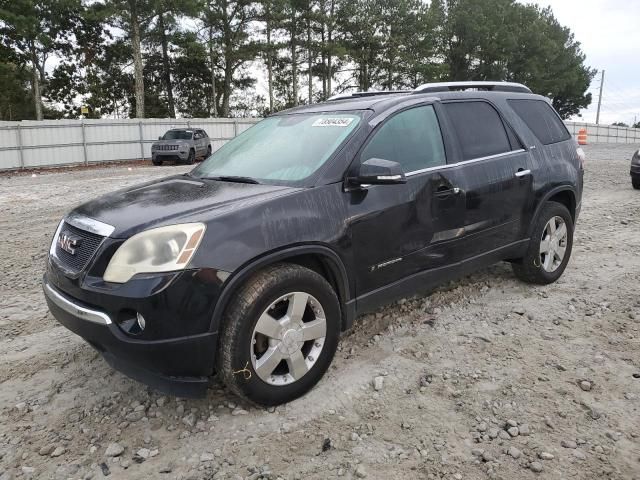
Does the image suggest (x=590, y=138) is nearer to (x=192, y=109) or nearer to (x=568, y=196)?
(x=192, y=109)

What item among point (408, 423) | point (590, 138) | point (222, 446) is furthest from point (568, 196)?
point (590, 138)

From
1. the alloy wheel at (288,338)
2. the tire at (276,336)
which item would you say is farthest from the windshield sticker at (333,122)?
the alloy wheel at (288,338)

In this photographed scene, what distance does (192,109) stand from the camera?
142 feet

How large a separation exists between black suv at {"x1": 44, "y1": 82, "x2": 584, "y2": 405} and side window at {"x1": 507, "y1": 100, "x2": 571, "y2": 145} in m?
0.13

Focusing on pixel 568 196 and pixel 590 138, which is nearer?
pixel 568 196

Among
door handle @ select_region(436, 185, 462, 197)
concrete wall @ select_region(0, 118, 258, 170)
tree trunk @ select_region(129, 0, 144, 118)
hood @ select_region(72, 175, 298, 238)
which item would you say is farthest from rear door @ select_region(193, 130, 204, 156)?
door handle @ select_region(436, 185, 462, 197)

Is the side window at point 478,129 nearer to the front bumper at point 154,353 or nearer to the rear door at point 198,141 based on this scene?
the front bumper at point 154,353

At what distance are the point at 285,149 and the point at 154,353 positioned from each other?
170 cm

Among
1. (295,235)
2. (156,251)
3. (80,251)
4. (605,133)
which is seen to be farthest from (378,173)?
(605,133)

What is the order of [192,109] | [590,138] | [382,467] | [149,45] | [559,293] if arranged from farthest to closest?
1. [192,109]
2. [590,138]
3. [149,45]
4. [559,293]
5. [382,467]

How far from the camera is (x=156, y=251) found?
8.42 feet

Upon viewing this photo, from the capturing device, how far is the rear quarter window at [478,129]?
13.0ft

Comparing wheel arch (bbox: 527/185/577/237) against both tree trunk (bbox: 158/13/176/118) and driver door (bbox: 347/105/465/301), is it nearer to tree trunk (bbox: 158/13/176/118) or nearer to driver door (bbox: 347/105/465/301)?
driver door (bbox: 347/105/465/301)

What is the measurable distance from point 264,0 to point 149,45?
10148 millimetres
